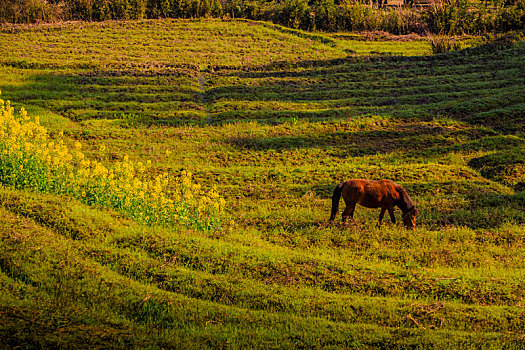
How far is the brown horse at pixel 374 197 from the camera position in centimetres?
1523

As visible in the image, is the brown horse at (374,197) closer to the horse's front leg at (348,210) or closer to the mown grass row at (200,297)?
the horse's front leg at (348,210)

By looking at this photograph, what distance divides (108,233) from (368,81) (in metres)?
32.5

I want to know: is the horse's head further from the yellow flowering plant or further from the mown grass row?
the yellow flowering plant

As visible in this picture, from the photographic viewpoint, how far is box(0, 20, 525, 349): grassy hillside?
9344 mm

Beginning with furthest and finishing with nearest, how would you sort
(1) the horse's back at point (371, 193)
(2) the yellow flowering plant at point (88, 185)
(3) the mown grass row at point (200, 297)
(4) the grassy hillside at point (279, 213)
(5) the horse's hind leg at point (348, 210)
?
(5) the horse's hind leg at point (348, 210), (1) the horse's back at point (371, 193), (2) the yellow flowering plant at point (88, 185), (4) the grassy hillside at point (279, 213), (3) the mown grass row at point (200, 297)

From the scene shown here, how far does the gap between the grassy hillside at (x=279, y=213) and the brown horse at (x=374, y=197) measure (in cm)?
58

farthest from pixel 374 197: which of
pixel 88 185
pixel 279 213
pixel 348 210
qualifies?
pixel 88 185

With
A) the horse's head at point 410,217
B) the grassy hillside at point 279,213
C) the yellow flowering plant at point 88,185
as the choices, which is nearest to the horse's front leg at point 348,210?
the grassy hillside at point 279,213

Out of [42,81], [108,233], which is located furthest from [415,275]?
[42,81]

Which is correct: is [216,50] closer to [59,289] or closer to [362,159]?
[362,159]

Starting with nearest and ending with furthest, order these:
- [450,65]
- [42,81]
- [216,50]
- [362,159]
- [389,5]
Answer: [362,159]
[42,81]
[450,65]
[216,50]
[389,5]

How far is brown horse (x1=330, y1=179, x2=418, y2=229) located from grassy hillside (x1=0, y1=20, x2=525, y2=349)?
0.58 metres

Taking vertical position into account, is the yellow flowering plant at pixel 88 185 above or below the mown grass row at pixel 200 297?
above

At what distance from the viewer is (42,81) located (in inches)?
1522
